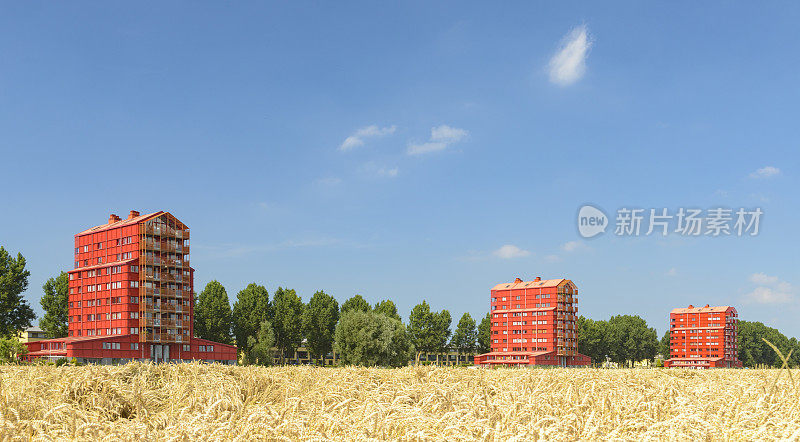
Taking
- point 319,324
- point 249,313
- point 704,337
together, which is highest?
point 249,313

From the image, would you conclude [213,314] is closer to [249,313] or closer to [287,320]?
[249,313]

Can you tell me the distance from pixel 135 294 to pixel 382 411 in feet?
265

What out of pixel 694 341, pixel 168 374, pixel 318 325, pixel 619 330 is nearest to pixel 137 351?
pixel 318 325

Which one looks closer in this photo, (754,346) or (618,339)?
(618,339)

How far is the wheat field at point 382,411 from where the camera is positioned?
508cm

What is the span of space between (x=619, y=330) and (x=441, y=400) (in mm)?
152279

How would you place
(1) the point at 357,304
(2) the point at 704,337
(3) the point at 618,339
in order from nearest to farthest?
(1) the point at 357,304
(3) the point at 618,339
(2) the point at 704,337

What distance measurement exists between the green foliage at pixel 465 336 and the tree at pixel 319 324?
2964 centimetres

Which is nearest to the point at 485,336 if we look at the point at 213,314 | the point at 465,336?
the point at 465,336

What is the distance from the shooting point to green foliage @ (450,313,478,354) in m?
125

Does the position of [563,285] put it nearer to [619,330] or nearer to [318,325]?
[619,330]

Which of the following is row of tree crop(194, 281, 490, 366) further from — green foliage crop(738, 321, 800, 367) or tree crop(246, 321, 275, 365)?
green foliage crop(738, 321, 800, 367)

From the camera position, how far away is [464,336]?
412 feet

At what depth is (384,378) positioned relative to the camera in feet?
35.1
